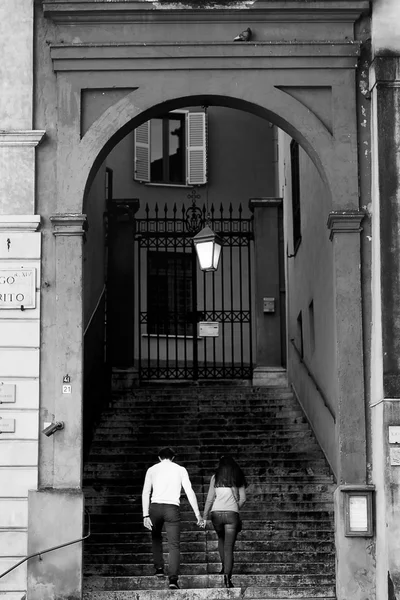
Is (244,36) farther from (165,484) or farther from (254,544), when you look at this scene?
(254,544)

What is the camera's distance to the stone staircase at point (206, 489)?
13.9m

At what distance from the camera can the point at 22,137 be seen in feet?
46.9

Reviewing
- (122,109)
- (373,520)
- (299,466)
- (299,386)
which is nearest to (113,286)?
(299,386)

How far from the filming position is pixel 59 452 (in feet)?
45.1

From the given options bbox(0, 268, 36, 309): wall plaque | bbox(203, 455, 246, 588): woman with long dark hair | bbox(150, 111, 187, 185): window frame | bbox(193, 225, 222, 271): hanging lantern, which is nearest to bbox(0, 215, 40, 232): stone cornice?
bbox(0, 268, 36, 309): wall plaque

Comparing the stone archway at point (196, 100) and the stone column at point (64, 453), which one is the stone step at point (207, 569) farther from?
the stone archway at point (196, 100)

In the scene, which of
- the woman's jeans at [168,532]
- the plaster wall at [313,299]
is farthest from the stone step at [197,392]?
the woman's jeans at [168,532]

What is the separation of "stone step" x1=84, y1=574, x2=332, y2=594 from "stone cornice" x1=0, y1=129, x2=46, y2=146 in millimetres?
5158

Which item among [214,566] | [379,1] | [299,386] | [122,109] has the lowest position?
[214,566]

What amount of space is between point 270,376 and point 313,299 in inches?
152

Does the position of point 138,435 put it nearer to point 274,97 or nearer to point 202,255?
point 202,255

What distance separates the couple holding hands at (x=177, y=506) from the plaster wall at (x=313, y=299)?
8.28 ft

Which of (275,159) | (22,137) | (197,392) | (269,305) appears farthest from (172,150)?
(22,137)

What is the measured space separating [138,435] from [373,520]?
6101mm
